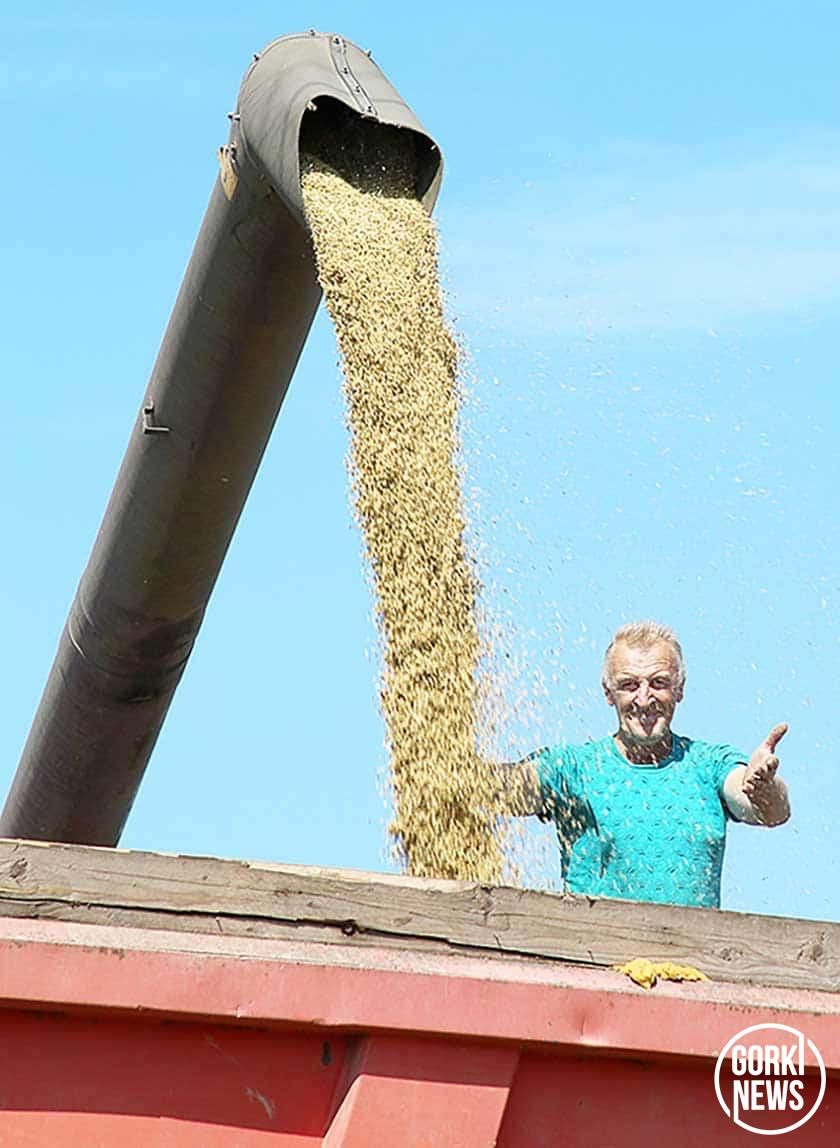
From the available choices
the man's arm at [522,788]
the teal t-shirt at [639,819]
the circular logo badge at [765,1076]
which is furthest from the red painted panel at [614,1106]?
the man's arm at [522,788]

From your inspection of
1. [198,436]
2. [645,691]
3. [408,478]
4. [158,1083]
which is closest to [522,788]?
[645,691]

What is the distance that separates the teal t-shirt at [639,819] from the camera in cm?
370

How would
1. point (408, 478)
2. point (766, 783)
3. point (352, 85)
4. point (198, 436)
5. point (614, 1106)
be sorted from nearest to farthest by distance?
point (614, 1106) → point (766, 783) → point (408, 478) → point (352, 85) → point (198, 436)

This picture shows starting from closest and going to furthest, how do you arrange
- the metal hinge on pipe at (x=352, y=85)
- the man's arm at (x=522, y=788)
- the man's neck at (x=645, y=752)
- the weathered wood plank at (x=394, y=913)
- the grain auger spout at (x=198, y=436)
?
the weathered wood plank at (x=394, y=913) < the man's arm at (x=522, y=788) < the man's neck at (x=645, y=752) < the metal hinge on pipe at (x=352, y=85) < the grain auger spout at (x=198, y=436)

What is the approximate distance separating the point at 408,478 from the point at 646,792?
0.93 m

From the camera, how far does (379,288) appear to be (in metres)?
4.43

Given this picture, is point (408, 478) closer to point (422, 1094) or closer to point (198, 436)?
point (198, 436)

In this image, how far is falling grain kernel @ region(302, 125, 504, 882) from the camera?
3773 millimetres

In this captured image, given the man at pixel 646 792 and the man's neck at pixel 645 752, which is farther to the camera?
the man's neck at pixel 645 752

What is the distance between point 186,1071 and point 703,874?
1.71 meters

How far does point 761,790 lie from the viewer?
373 cm

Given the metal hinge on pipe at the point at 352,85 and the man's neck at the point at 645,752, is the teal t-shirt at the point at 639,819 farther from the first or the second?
the metal hinge on pipe at the point at 352,85

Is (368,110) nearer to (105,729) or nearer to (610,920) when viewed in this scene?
(105,729)

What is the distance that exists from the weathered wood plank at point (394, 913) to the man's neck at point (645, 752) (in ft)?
4.61
